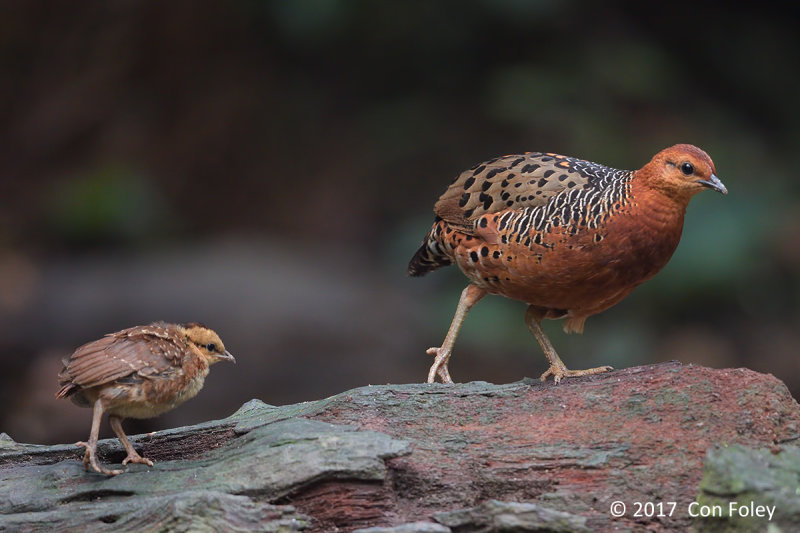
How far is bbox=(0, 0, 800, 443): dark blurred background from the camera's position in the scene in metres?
10.1

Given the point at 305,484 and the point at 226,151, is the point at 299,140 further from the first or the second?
the point at 305,484

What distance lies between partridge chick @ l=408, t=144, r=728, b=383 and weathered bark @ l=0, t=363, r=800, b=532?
651mm

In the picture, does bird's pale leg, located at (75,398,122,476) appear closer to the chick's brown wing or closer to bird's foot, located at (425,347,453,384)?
the chick's brown wing

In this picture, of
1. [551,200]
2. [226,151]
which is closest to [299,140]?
[226,151]

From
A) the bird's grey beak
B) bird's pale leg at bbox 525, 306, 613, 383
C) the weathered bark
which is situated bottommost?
the weathered bark

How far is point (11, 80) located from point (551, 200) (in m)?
10.1

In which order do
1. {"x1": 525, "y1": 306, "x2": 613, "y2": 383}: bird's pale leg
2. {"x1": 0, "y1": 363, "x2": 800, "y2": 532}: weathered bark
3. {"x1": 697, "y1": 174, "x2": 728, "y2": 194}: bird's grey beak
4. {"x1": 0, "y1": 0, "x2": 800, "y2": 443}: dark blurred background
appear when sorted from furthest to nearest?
1. {"x1": 0, "y1": 0, "x2": 800, "y2": 443}: dark blurred background
2. {"x1": 525, "y1": 306, "x2": 613, "y2": 383}: bird's pale leg
3. {"x1": 697, "y1": 174, "x2": 728, "y2": 194}: bird's grey beak
4. {"x1": 0, "y1": 363, "x2": 800, "y2": 532}: weathered bark

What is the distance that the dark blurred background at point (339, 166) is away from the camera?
396 inches

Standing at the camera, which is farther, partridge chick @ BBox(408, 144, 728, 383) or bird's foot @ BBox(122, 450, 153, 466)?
partridge chick @ BBox(408, 144, 728, 383)

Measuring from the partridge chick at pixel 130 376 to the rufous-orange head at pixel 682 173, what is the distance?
2.74m

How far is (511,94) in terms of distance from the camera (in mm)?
11711

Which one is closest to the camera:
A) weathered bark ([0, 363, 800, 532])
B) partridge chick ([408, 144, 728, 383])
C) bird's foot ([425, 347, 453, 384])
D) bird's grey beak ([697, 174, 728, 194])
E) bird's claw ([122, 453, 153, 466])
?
weathered bark ([0, 363, 800, 532])

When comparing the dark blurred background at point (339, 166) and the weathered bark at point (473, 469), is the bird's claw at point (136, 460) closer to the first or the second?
the weathered bark at point (473, 469)

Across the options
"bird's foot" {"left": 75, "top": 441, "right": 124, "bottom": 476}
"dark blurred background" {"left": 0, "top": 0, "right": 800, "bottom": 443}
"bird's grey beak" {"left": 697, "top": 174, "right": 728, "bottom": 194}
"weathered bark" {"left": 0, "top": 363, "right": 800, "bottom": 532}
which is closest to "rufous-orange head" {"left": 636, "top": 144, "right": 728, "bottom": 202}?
"bird's grey beak" {"left": 697, "top": 174, "right": 728, "bottom": 194}
